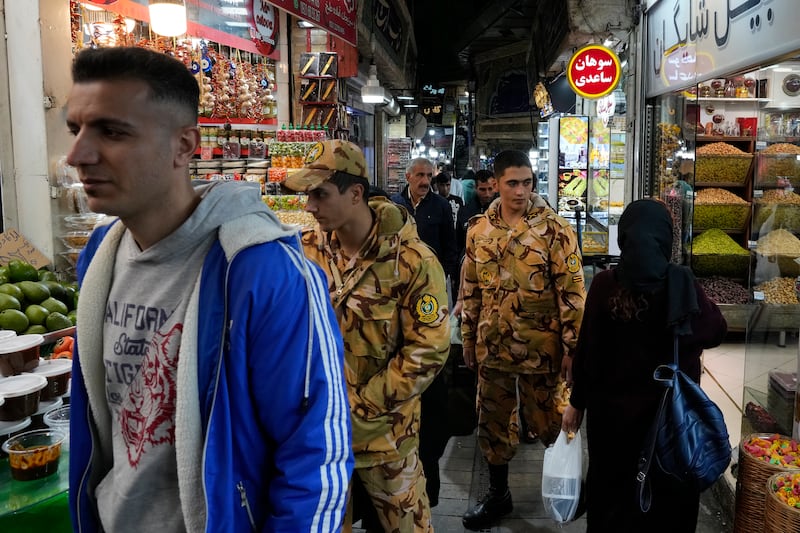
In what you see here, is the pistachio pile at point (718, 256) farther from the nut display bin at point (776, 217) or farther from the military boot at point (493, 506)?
the military boot at point (493, 506)

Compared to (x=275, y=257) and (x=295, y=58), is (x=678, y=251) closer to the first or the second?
(x=295, y=58)

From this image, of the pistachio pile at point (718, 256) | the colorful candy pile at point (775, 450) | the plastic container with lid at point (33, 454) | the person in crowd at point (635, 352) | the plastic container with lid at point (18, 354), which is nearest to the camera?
the plastic container with lid at point (33, 454)

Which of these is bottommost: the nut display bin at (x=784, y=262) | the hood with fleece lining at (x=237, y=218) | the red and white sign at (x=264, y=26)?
the nut display bin at (x=784, y=262)

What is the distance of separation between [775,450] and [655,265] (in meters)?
1.35

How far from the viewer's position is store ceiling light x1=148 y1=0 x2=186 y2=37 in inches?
189

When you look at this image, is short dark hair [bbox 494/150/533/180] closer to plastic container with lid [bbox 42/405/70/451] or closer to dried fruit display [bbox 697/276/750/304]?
plastic container with lid [bbox 42/405/70/451]

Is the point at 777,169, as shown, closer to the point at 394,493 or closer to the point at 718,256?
the point at 718,256

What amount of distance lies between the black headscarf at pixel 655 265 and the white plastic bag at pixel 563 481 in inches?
36.5

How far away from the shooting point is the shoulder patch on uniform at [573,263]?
3879 mm

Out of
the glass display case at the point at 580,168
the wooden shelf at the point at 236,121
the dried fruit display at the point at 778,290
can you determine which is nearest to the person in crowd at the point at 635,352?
the dried fruit display at the point at 778,290

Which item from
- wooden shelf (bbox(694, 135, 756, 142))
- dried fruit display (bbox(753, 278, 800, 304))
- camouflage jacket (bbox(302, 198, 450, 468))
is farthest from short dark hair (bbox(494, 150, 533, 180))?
wooden shelf (bbox(694, 135, 756, 142))

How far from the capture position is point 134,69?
1370 millimetres

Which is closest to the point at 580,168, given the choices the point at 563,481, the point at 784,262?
the point at 784,262

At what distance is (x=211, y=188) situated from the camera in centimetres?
156
